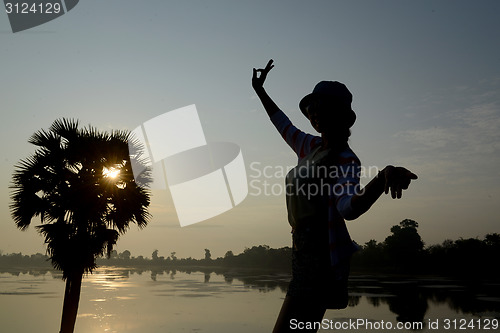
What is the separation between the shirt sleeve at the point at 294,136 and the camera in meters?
2.24

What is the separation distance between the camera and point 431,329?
88.9ft

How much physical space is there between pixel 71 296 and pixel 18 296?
6220cm

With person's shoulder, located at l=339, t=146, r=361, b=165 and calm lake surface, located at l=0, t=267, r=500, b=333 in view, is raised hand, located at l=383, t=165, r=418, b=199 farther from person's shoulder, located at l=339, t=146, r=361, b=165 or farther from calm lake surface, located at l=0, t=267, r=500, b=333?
calm lake surface, located at l=0, t=267, r=500, b=333

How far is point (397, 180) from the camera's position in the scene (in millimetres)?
1314

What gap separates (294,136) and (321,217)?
611 millimetres

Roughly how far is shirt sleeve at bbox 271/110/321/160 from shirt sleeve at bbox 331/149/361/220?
45cm

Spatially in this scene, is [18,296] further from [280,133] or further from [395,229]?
[280,133]

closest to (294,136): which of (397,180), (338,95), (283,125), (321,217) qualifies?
(283,125)

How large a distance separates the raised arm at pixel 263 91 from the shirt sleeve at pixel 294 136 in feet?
0.14

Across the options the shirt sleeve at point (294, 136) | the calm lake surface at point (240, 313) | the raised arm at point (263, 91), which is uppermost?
the raised arm at point (263, 91)

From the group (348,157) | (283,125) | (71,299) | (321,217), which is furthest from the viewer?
(71,299)

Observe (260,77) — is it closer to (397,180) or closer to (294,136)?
(294,136)

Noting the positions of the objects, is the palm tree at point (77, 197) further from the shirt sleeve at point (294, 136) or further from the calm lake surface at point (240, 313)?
the calm lake surface at point (240, 313)

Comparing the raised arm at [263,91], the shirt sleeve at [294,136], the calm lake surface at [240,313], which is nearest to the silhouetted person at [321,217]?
the shirt sleeve at [294,136]
